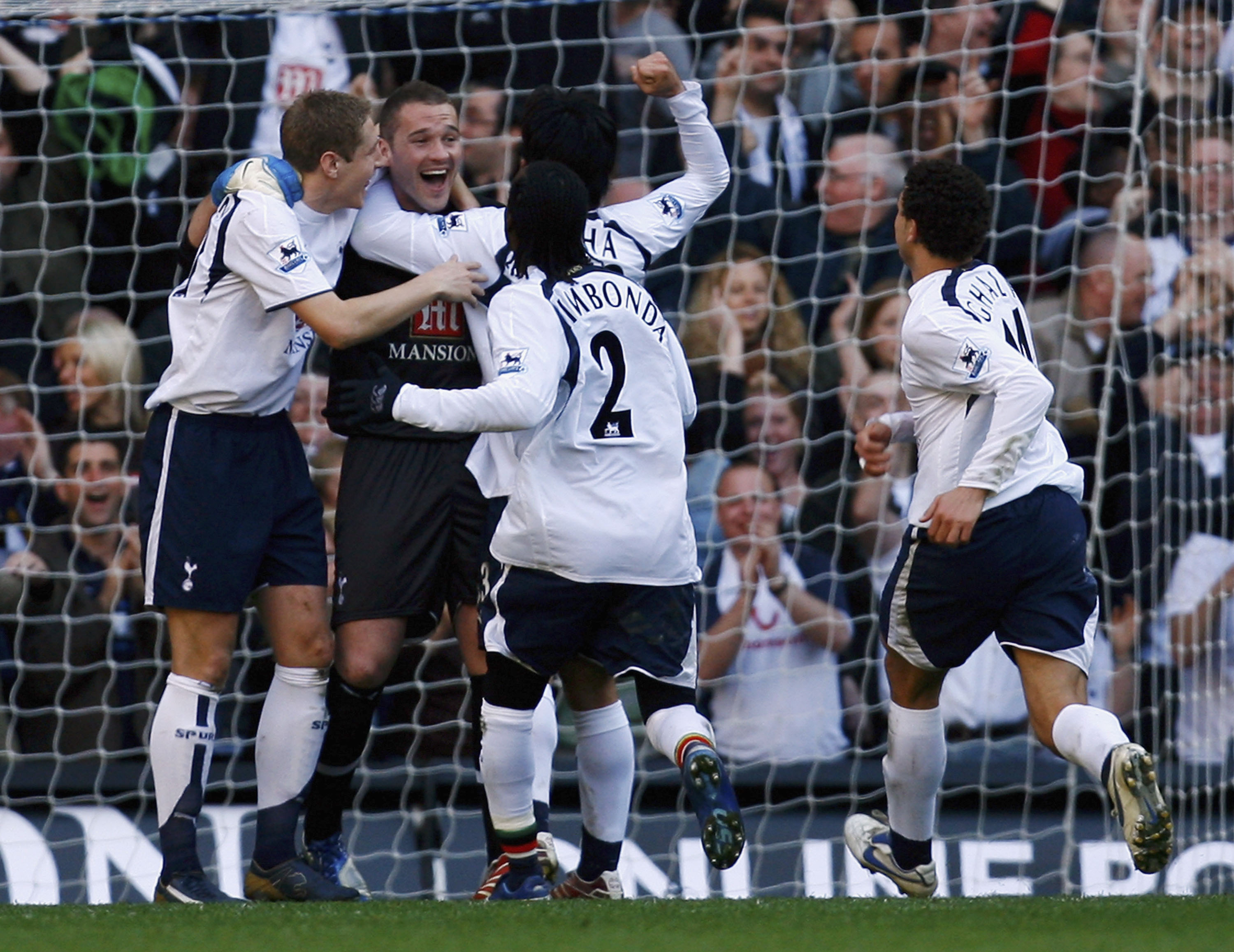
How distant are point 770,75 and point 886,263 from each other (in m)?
0.78

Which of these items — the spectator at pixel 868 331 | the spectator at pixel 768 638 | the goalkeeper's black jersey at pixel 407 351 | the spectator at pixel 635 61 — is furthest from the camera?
the spectator at pixel 635 61

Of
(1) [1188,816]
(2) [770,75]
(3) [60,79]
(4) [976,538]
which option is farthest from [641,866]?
(3) [60,79]

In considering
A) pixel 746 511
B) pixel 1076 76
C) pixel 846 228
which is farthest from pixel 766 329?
pixel 1076 76

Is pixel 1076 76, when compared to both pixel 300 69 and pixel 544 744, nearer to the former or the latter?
pixel 300 69

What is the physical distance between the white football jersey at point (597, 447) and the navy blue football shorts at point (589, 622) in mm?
33

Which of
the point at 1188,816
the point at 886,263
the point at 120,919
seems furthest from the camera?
the point at 886,263

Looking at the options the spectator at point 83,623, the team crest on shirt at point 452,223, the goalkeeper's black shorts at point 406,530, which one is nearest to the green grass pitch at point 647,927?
the goalkeeper's black shorts at point 406,530

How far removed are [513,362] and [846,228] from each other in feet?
9.64

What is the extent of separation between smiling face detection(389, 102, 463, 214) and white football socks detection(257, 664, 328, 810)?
1.13 meters

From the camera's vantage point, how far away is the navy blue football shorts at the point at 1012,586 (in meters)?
3.51

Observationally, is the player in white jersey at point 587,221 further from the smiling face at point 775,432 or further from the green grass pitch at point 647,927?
the smiling face at point 775,432

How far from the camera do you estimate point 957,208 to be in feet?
11.9


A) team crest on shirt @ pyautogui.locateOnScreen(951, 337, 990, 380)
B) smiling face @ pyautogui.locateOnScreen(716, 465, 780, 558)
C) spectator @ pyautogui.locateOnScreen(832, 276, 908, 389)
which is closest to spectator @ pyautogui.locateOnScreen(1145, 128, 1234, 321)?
spectator @ pyautogui.locateOnScreen(832, 276, 908, 389)

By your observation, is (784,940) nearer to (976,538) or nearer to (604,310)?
(976,538)
